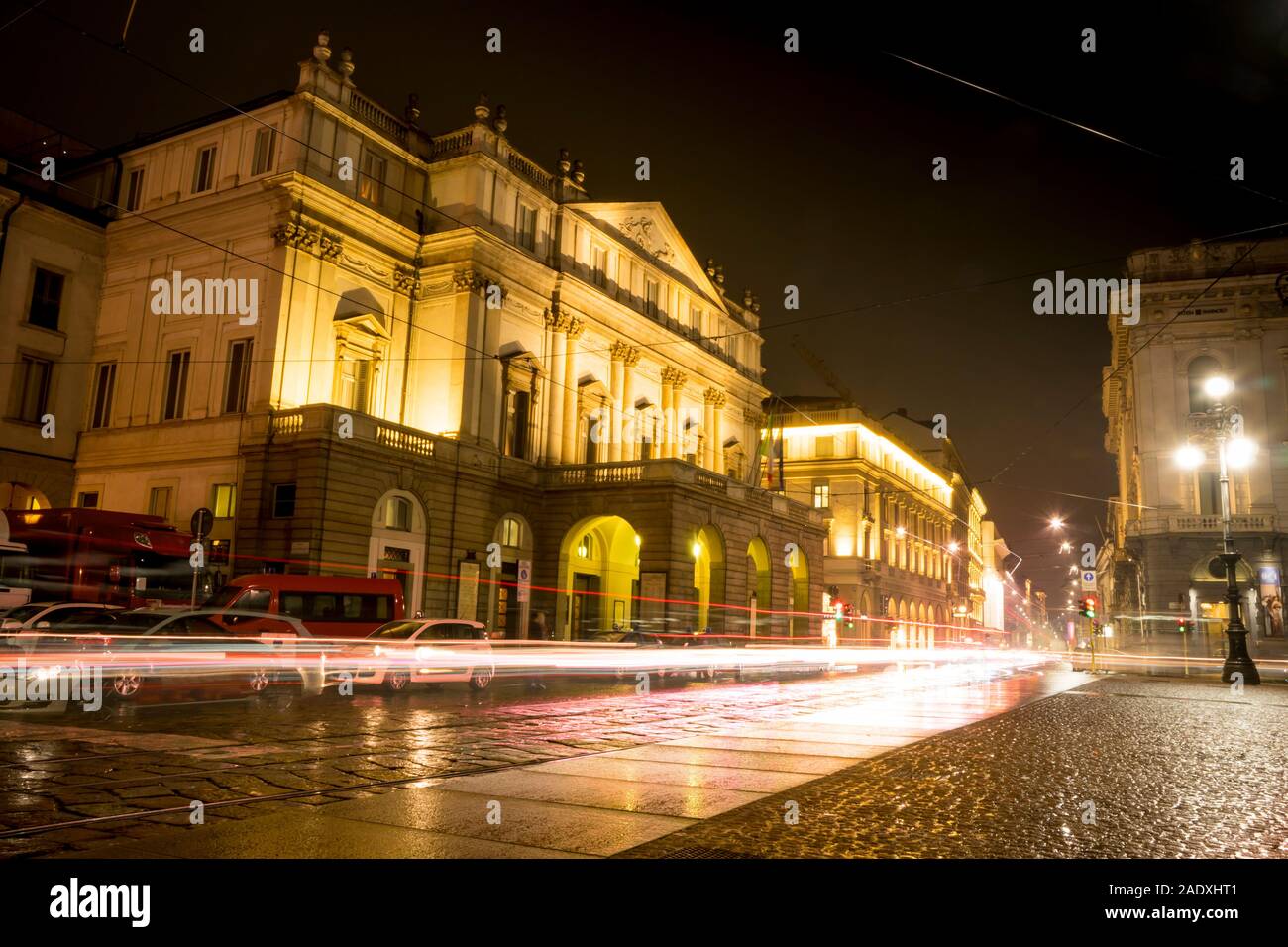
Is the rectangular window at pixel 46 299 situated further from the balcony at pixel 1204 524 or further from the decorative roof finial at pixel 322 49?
the balcony at pixel 1204 524

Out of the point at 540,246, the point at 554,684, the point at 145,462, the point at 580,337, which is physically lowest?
the point at 554,684

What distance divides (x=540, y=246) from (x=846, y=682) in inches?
857

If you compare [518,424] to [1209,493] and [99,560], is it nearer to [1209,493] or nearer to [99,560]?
[99,560]

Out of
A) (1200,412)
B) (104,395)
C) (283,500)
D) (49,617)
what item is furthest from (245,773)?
(1200,412)

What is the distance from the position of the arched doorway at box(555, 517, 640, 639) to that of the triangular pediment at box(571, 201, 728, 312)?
43.2 ft

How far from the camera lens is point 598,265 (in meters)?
41.3

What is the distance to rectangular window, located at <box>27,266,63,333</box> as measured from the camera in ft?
104

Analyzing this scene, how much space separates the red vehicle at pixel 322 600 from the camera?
20.0 m

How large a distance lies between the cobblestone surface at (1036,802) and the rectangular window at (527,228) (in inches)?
1152

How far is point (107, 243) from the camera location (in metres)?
33.8

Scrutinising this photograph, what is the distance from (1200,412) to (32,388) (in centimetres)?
5334
